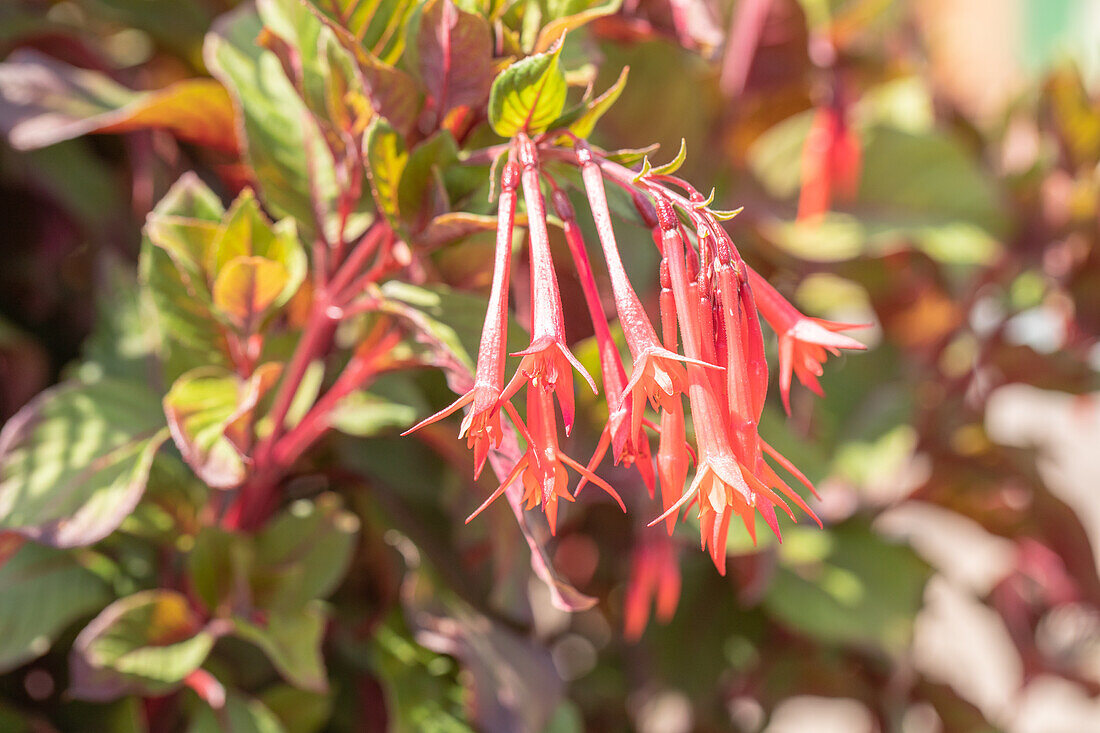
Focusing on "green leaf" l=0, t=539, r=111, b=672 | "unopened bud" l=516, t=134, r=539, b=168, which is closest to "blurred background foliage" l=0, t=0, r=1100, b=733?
"green leaf" l=0, t=539, r=111, b=672

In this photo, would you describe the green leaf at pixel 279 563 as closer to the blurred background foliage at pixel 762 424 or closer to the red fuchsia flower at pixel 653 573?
the blurred background foliage at pixel 762 424

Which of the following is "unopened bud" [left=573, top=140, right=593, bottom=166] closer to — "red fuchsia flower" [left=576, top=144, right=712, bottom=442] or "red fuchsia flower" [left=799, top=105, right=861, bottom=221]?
"red fuchsia flower" [left=576, top=144, right=712, bottom=442]

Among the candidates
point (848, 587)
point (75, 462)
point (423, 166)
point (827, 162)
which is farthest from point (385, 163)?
point (848, 587)

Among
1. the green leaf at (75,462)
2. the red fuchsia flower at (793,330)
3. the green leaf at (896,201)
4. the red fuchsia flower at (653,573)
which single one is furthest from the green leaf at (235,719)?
the green leaf at (896,201)

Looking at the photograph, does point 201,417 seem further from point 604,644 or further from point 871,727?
point 871,727

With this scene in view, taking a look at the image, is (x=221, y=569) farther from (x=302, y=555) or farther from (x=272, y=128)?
(x=272, y=128)

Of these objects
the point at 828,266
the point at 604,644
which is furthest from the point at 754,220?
the point at 604,644
